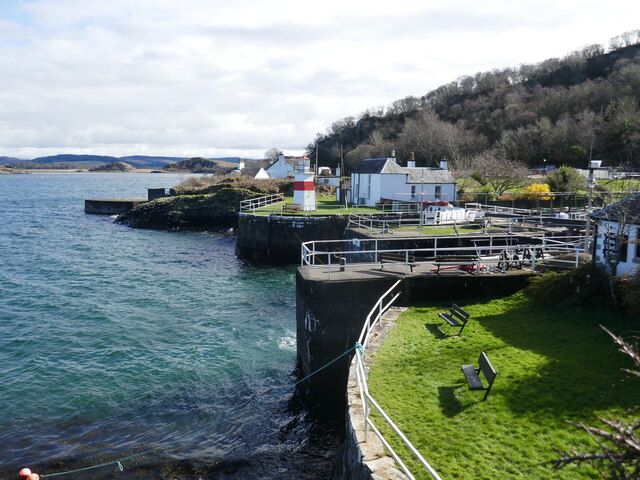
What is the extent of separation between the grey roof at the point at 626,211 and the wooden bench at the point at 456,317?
17.7 feet

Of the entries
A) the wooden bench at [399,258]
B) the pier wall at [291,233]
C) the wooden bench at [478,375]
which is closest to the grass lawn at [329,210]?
the pier wall at [291,233]

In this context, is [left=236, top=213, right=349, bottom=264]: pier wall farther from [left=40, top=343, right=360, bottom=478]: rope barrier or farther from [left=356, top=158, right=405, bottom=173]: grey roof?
[left=40, top=343, right=360, bottom=478]: rope barrier

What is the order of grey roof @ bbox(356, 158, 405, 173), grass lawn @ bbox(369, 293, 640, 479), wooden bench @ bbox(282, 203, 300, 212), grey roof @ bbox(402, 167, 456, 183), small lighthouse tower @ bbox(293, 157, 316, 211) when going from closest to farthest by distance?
grass lawn @ bbox(369, 293, 640, 479), small lighthouse tower @ bbox(293, 157, 316, 211), wooden bench @ bbox(282, 203, 300, 212), grey roof @ bbox(402, 167, 456, 183), grey roof @ bbox(356, 158, 405, 173)

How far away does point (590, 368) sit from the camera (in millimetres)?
10211

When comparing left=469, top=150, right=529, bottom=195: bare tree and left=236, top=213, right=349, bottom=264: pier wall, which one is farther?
left=469, top=150, right=529, bottom=195: bare tree

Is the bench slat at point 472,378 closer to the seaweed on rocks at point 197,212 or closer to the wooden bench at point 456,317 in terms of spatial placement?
the wooden bench at point 456,317

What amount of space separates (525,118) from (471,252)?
7988 cm

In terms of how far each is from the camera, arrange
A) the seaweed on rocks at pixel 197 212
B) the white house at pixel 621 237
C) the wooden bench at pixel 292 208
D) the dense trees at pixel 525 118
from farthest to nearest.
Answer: the dense trees at pixel 525 118, the seaweed on rocks at pixel 197 212, the wooden bench at pixel 292 208, the white house at pixel 621 237

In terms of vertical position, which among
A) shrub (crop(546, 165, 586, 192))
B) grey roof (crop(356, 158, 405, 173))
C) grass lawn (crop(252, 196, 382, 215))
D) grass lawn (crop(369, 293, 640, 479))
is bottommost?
grass lawn (crop(369, 293, 640, 479))

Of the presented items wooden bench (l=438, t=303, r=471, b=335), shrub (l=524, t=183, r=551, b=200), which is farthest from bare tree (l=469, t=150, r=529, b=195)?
wooden bench (l=438, t=303, r=471, b=335)

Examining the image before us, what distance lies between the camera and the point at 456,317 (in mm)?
13711

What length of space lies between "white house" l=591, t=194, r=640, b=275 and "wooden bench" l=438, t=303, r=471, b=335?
442 cm

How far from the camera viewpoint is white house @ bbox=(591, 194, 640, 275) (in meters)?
13.7

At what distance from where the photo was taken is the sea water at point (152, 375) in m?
12.1
